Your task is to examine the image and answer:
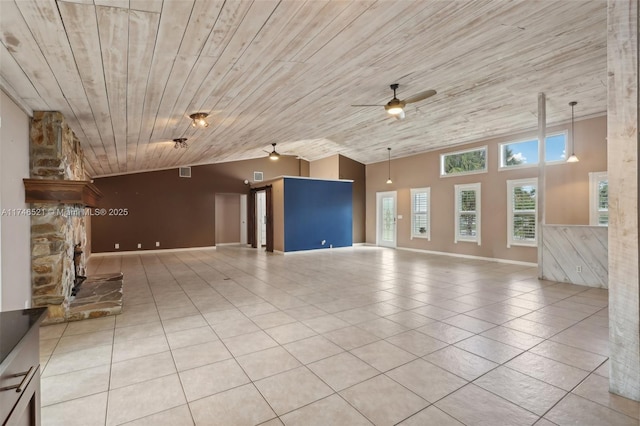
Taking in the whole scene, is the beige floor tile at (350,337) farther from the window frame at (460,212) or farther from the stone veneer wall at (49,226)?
the window frame at (460,212)

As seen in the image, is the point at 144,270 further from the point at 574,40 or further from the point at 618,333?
the point at 574,40

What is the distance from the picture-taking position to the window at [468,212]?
821cm

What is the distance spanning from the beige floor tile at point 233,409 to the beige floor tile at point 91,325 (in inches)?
82.4

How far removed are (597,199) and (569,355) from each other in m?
4.86

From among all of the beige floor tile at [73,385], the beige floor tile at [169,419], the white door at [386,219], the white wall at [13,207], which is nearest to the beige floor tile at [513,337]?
the beige floor tile at [169,419]

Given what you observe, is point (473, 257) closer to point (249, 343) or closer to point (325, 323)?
point (325, 323)

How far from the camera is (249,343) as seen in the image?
3012mm

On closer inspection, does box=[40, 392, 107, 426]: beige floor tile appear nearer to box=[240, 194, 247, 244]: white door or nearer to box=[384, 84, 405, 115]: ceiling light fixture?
box=[384, 84, 405, 115]: ceiling light fixture

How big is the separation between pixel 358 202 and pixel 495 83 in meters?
7.04

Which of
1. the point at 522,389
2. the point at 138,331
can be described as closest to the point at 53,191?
the point at 138,331

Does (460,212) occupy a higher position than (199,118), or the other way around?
(199,118)

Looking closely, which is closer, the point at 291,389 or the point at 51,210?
the point at 291,389

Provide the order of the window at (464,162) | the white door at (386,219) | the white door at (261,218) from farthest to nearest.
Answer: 1. the white door at (261,218)
2. the white door at (386,219)
3. the window at (464,162)

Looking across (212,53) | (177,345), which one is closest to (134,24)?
(212,53)
